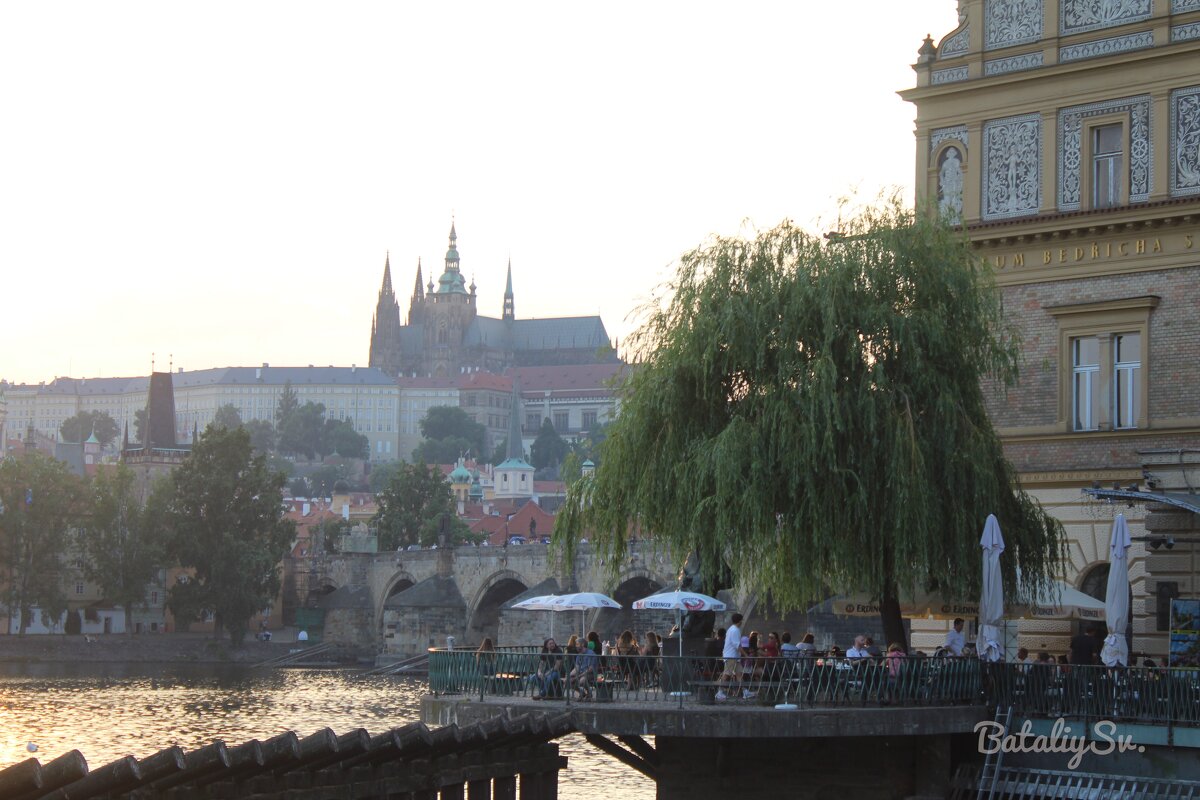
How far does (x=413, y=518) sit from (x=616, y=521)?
109m

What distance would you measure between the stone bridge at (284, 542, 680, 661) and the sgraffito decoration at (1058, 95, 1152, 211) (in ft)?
164

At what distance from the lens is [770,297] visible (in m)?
28.6

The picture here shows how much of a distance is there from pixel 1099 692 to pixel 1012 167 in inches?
495

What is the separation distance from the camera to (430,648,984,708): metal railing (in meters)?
24.9

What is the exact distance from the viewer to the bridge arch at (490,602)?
106419mm

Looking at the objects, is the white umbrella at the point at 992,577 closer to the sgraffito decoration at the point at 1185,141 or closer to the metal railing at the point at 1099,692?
the metal railing at the point at 1099,692

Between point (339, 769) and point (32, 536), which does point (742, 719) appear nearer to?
point (339, 769)

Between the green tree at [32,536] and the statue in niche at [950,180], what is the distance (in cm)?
8185

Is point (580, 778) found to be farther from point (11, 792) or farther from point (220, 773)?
point (11, 792)

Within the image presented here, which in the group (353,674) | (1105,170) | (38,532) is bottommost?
(353,674)

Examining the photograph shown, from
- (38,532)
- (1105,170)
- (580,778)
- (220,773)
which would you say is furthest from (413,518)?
(220,773)

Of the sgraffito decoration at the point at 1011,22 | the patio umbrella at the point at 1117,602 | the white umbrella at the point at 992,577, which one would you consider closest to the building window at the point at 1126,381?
the sgraffito decoration at the point at 1011,22

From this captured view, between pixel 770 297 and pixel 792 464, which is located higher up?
pixel 770 297

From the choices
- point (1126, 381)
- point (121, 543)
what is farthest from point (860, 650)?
point (121, 543)
